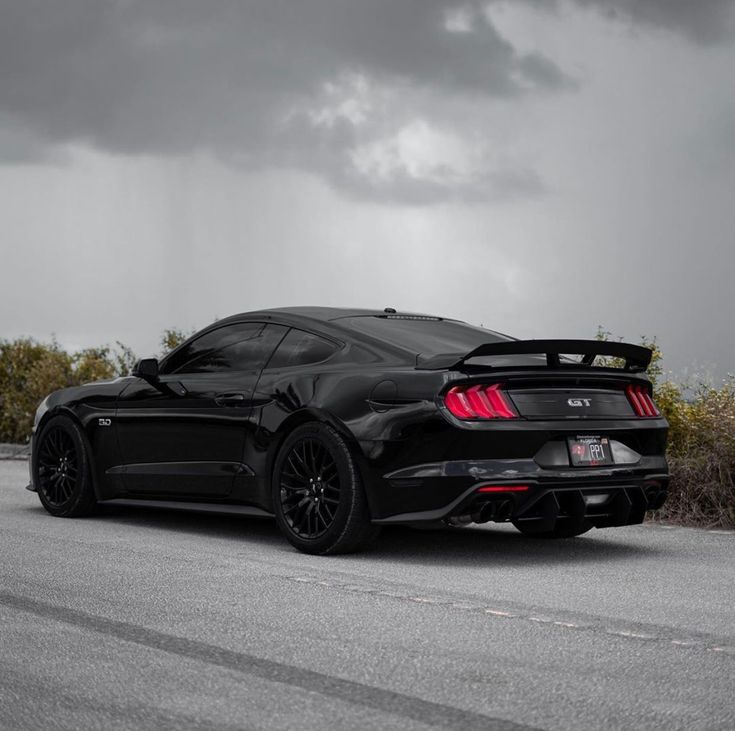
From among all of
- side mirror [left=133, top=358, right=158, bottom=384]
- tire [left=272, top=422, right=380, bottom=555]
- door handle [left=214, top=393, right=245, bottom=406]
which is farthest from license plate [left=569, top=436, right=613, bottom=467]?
side mirror [left=133, top=358, right=158, bottom=384]

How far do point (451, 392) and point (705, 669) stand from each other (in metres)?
2.69

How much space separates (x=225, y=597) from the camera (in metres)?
6.10

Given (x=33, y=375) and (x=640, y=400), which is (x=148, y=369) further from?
(x=33, y=375)

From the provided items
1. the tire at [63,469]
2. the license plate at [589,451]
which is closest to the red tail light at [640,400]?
the license plate at [589,451]

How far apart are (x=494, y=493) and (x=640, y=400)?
1392 millimetres

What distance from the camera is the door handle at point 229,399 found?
26.7ft

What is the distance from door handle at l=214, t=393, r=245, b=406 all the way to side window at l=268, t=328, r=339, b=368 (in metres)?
0.27

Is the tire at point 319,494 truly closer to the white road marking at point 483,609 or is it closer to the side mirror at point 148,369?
the white road marking at point 483,609

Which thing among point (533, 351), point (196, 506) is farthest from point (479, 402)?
point (196, 506)

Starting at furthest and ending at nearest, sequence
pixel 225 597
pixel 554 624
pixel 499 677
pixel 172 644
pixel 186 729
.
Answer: pixel 225 597 < pixel 554 624 < pixel 172 644 < pixel 499 677 < pixel 186 729

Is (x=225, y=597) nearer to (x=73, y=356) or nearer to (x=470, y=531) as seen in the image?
(x=470, y=531)

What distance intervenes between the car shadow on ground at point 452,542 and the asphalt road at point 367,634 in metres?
0.04

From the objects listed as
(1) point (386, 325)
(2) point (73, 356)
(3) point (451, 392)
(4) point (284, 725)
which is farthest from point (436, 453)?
(2) point (73, 356)

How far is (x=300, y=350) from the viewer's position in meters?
8.09
